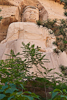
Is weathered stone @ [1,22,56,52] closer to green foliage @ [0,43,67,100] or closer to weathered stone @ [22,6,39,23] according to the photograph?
weathered stone @ [22,6,39,23]

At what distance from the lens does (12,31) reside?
695 centimetres

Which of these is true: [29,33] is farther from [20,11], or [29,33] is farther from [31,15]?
[20,11]

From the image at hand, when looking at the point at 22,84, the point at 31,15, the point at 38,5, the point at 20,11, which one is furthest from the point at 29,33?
the point at 22,84

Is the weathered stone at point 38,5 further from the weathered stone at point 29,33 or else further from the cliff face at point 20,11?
the weathered stone at point 29,33

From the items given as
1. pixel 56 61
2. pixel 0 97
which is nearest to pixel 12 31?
pixel 56 61

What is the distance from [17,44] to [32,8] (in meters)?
4.00

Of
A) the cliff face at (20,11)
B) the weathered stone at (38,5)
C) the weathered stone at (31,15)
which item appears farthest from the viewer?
the weathered stone at (38,5)

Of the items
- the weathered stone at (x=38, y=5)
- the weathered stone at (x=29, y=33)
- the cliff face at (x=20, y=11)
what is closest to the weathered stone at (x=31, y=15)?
the cliff face at (x=20, y=11)

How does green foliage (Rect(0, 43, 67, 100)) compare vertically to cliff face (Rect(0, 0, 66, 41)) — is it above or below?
below

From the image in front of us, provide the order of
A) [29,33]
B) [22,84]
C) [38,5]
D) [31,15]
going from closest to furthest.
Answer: [22,84] → [29,33] → [31,15] → [38,5]

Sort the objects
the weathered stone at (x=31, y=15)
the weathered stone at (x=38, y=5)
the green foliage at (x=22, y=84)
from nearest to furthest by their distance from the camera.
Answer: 1. the green foliage at (x=22, y=84)
2. the weathered stone at (x=31, y=15)
3. the weathered stone at (x=38, y=5)

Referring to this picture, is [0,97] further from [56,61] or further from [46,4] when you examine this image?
[46,4]

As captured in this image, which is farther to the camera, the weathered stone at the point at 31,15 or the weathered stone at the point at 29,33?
the weathered stone at the point at 31,15

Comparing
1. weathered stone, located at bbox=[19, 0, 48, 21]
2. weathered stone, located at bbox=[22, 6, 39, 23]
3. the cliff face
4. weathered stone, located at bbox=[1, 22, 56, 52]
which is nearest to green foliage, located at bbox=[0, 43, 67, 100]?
weathered stone, located at bbox=[1, 22, 56, 52]
